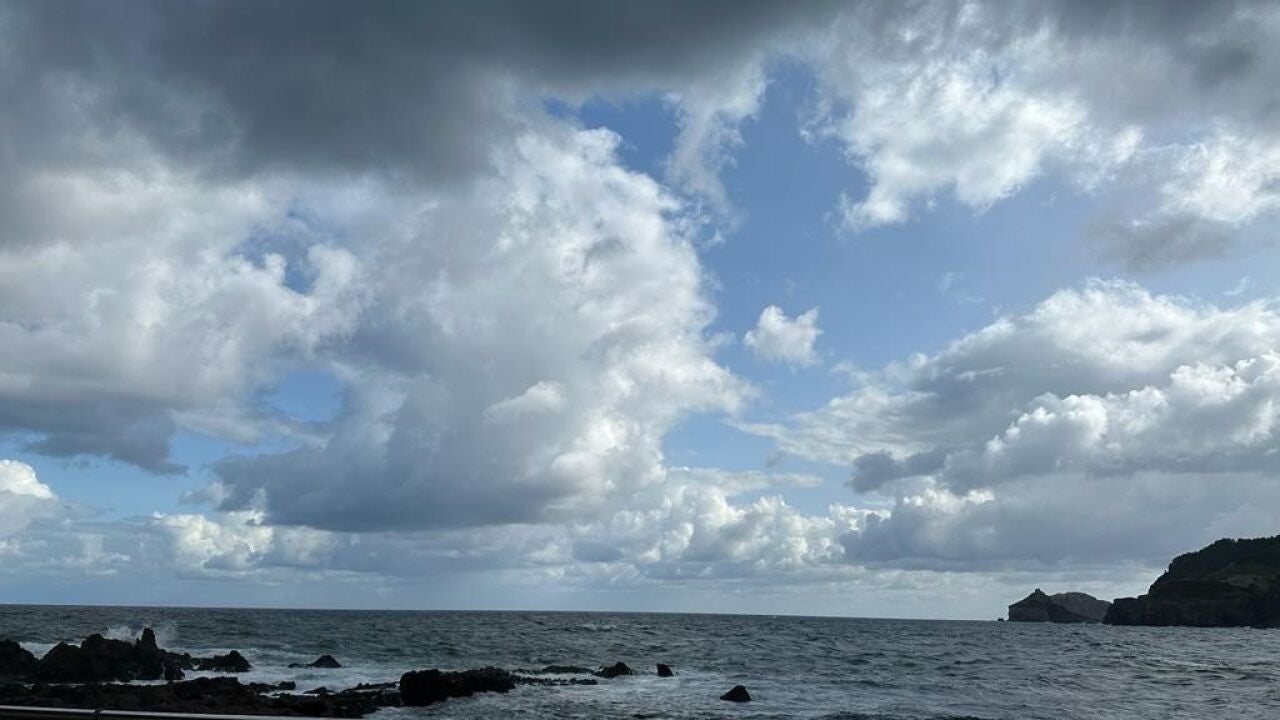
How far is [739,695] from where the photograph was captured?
46.4 m

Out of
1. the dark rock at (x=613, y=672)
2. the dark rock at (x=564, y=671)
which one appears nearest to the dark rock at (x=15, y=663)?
the dark rock at (x=564, y=671)

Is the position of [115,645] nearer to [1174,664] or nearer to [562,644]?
[562,644]

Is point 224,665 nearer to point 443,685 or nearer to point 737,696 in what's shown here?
point 443,685

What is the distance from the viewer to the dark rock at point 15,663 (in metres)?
47.0

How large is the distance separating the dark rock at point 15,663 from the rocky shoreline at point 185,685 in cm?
5

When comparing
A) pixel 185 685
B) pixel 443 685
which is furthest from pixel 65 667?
pixel 443 685

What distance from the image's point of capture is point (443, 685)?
44219 mm

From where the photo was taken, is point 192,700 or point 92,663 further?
point 92,663

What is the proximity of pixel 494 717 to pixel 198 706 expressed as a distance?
11.9 m

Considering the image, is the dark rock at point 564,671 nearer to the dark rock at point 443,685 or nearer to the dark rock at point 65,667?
the dark rock at point 443,685

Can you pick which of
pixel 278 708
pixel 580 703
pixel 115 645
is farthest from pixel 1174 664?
pixel 115 645

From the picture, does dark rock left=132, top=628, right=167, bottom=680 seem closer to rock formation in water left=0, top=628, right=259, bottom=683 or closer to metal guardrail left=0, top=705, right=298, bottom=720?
rock formation in water left=0, top=628, right=259, bottom=683

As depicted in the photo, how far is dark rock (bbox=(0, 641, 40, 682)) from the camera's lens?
46969 millimetres

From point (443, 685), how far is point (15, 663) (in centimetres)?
2419
